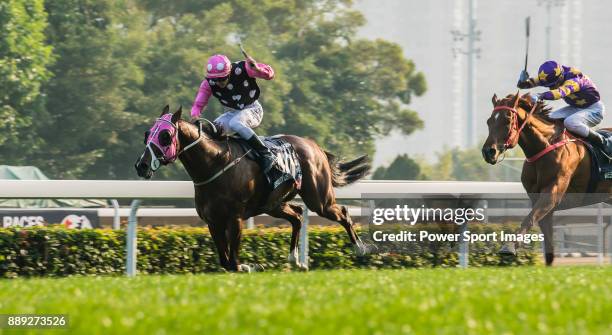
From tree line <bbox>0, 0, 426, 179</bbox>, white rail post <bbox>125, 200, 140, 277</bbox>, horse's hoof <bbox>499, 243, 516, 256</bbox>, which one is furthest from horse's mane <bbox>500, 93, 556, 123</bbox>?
tree line <bbox>0, 0, 426, 179</bbox>

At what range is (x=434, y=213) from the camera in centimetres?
1116

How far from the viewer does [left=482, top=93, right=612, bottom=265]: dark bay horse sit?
10.3m

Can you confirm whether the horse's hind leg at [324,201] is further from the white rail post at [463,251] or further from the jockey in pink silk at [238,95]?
the white rail post at [463,251]

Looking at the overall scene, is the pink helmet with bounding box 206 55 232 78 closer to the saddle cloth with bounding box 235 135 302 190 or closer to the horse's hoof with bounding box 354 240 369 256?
the saddle cloth with bounding box 235 135 302 190

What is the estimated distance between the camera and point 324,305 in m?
5.75

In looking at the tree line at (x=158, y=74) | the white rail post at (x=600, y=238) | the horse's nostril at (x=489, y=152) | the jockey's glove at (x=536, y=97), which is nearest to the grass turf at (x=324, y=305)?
the horse's nostril at (x=489, y=152)

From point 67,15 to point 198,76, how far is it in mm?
4884

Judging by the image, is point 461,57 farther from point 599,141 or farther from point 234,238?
point 234,238

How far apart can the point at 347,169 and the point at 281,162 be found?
1.61 meters

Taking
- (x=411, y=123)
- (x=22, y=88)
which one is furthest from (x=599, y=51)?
(x=22, y=88)

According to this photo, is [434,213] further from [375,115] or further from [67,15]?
[375,115]

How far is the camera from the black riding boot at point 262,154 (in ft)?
32.3

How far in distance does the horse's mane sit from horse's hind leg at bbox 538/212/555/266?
98 centimetres

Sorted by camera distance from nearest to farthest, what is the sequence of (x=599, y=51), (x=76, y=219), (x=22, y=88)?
(x=76, y=219) < (x=22, y=88) < (x=599, y=51)
